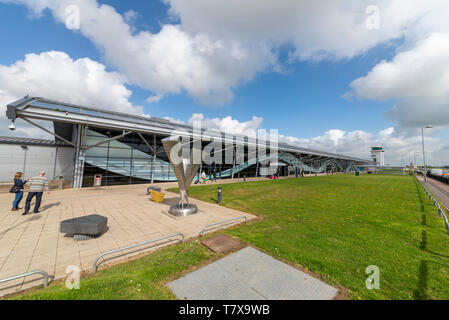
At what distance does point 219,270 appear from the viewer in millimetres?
4121

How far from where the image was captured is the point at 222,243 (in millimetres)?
5609

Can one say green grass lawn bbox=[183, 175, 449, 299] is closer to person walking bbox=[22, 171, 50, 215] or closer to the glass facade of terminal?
person walking bbox=[22, 171, 50, 215]

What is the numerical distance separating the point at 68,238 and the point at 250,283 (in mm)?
6468

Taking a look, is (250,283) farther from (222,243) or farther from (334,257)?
(334,257)

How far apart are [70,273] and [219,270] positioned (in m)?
3.58

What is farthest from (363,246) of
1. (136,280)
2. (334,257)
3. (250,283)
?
(136,280)

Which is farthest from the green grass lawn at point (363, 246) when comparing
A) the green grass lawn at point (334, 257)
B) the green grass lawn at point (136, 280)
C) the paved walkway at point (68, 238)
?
the paved walkway at point (68, 238)

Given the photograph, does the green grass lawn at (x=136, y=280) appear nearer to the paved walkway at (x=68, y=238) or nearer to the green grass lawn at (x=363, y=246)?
the paved walkway at (x=68, y=238)

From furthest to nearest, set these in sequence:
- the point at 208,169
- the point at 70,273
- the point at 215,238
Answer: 1. the point at 208,169
2. the point at 215,238
3. the point at 70,273

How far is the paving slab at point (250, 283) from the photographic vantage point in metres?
3.31
